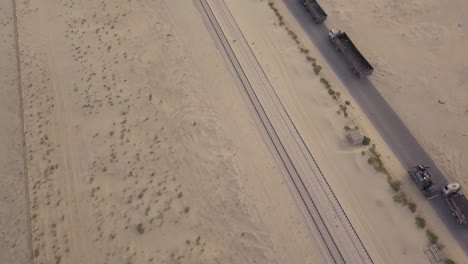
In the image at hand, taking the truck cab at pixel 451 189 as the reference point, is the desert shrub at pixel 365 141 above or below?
above

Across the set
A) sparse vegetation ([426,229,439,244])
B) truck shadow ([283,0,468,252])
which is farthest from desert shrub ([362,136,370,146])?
sparse vegetation ([426,229,439,244])

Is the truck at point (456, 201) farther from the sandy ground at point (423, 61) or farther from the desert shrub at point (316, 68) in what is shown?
the desert shrub at point (316, 68)

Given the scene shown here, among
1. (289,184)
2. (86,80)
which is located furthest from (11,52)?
(289,184)

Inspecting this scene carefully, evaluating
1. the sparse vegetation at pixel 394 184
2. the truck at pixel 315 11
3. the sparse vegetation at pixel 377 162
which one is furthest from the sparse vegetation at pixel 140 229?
the truck at pixel 315 11

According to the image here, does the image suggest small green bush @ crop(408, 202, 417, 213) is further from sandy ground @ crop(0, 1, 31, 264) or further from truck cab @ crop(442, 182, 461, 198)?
sandy ground @ crop(0, 1, 31, 264)

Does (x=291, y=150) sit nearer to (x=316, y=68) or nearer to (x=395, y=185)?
(x=395, y=185)

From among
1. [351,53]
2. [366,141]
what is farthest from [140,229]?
[351,53]
